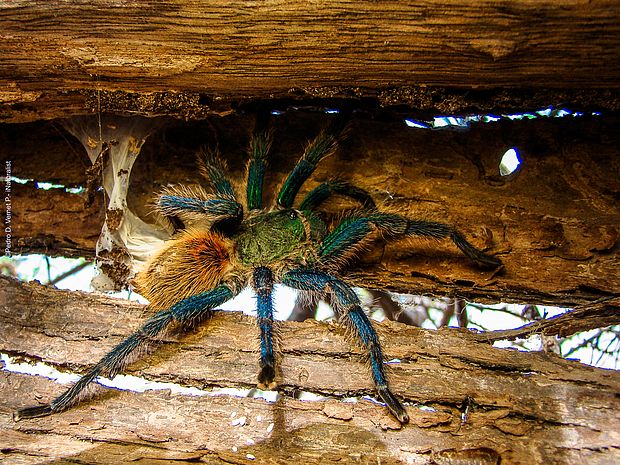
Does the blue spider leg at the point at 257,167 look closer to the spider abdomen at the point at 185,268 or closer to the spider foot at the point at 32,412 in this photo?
the spider abdomen at the point at 185,268

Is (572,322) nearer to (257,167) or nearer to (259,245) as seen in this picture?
(259,245)

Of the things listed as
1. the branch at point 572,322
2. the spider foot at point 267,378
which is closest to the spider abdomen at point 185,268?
the spider foot at point 267,378

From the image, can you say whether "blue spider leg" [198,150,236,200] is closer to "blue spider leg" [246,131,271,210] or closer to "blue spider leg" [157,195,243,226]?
"blue spider leg" [246,131,271,210]

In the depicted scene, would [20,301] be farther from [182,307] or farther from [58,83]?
[58,83]

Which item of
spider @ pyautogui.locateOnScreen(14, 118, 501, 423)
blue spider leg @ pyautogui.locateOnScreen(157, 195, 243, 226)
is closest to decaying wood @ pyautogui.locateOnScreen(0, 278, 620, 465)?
spider @ pyautogui.locateOnScreen(14, 118, 501, 423)

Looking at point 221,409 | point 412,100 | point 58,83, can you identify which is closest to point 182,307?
point 221,409

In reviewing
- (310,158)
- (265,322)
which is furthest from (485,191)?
(265,322)
